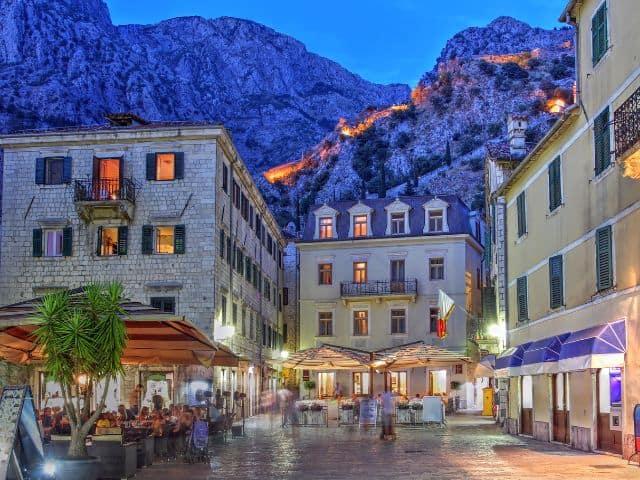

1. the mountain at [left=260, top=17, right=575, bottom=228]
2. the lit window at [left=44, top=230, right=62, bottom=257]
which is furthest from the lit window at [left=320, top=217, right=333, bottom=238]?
the mountain at [left=260, top=17, right=575, bottom=228]

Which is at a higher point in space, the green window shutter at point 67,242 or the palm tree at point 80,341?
the green window shutter at point 67,242

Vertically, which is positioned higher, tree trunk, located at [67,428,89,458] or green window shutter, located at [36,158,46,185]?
green window shutter, located at [36,158,46,185]

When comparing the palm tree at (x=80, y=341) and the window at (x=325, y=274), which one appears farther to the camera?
the window at (x=325, y=274)

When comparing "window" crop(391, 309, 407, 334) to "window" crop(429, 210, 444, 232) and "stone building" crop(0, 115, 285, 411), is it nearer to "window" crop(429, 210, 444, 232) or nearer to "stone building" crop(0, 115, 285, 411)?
"window" crop(429, 210, 444, 232)

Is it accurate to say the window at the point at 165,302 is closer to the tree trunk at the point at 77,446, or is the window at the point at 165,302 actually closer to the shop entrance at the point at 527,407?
the shop entrance at the point at 527,407

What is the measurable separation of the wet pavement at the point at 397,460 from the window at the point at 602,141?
6.69 m

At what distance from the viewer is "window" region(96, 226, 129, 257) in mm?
39406

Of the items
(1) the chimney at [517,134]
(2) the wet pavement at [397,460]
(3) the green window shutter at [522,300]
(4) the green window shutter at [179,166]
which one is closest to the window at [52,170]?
(4) the green window shutter at [179,166]

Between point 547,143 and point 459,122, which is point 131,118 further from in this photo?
point 459,122

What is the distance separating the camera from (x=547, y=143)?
26.1 metres

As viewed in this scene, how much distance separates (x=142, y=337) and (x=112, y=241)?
68.9ft

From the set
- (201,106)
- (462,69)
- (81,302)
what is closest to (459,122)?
(462,69)

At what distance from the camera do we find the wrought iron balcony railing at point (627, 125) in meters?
17.1

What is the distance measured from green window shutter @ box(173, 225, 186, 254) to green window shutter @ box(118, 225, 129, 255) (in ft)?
7.20
